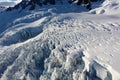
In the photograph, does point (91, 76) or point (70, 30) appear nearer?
point (91, 76)

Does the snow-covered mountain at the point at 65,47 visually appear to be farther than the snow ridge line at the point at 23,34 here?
No

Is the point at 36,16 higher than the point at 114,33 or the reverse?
the reverse

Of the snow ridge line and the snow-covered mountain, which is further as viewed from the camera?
Answer: the snow ridge line

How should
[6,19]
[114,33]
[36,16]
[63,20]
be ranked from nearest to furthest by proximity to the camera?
[114,33]
[63,20]
[36,16]
[6,19]

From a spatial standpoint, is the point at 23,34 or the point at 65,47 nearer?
the point at 65,47

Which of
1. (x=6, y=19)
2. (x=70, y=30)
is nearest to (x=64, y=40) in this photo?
(x=70, y=30)

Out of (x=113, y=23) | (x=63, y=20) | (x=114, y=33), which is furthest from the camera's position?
(x=63, y=20)

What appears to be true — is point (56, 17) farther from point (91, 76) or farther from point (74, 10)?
point (91, 76)

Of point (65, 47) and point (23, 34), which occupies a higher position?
point (65, 47)
